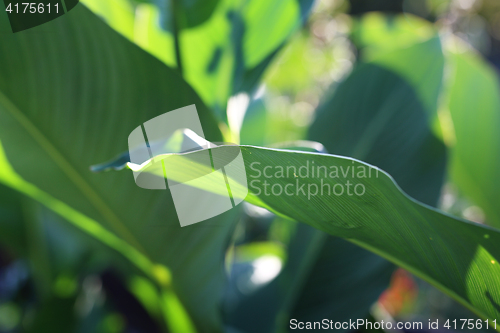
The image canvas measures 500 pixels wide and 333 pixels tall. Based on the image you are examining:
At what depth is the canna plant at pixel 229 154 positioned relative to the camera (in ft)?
0.98

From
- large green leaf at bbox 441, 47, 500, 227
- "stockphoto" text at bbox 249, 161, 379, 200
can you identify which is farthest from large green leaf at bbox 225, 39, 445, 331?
"stockphoto" text at bbox 249, 161, 379, 200

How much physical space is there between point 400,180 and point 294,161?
1.38ft

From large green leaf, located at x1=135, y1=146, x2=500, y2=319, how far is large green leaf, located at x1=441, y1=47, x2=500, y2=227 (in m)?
0.51

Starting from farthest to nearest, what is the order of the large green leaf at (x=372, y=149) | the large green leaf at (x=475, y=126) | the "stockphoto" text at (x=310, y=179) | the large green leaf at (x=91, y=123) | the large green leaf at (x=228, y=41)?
the large green leaf at (x=475, y=126) < the large green leaf at (x=372, y=149) < the large green leaf at (x=228, y=41) < the large green leaf at (x=91, y=123) < the "stockphoto" text at (x=310, y=179)

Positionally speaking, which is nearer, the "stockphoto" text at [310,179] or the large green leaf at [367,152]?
the "stockphoto" text at [310,179]

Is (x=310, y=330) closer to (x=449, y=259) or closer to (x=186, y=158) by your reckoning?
(x=449, y=259)

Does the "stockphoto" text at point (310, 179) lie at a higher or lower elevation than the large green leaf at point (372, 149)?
higher
